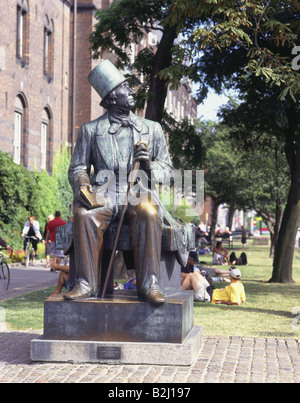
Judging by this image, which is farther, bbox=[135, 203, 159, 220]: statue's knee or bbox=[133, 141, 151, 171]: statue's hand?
bbox=[133, 141, 151, 171]: statue's hand

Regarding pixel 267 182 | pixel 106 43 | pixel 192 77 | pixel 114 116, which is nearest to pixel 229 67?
pixel 192 77

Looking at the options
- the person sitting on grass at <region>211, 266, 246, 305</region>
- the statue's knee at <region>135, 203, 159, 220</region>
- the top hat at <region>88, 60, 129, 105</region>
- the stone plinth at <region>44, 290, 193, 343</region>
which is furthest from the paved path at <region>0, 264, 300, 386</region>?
the person sitting on grass at <region>211, 266, 246, 305</region>

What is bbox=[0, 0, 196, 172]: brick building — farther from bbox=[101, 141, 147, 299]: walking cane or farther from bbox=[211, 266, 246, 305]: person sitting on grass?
bbox=[101, 141, 147, 299]: walking cane

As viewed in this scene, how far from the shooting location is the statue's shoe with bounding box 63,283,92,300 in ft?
22.3

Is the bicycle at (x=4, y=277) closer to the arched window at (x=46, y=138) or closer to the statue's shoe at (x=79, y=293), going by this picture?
the statue's shoe at (x=79, y=293)

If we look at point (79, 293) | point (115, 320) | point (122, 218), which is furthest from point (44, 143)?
point (115, 320)

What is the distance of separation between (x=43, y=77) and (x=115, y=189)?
26.2 meters

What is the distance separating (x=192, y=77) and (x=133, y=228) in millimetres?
10157

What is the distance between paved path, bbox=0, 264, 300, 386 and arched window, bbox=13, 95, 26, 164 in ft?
71.6

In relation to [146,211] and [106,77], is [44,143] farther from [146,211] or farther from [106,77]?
[146,211]

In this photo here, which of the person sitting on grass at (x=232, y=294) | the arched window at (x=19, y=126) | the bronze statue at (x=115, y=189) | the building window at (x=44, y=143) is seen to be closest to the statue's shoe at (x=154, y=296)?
the bronze statue at (x=115, y=189)

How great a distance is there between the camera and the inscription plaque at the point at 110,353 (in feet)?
21.8

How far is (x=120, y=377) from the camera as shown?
20.2ft
